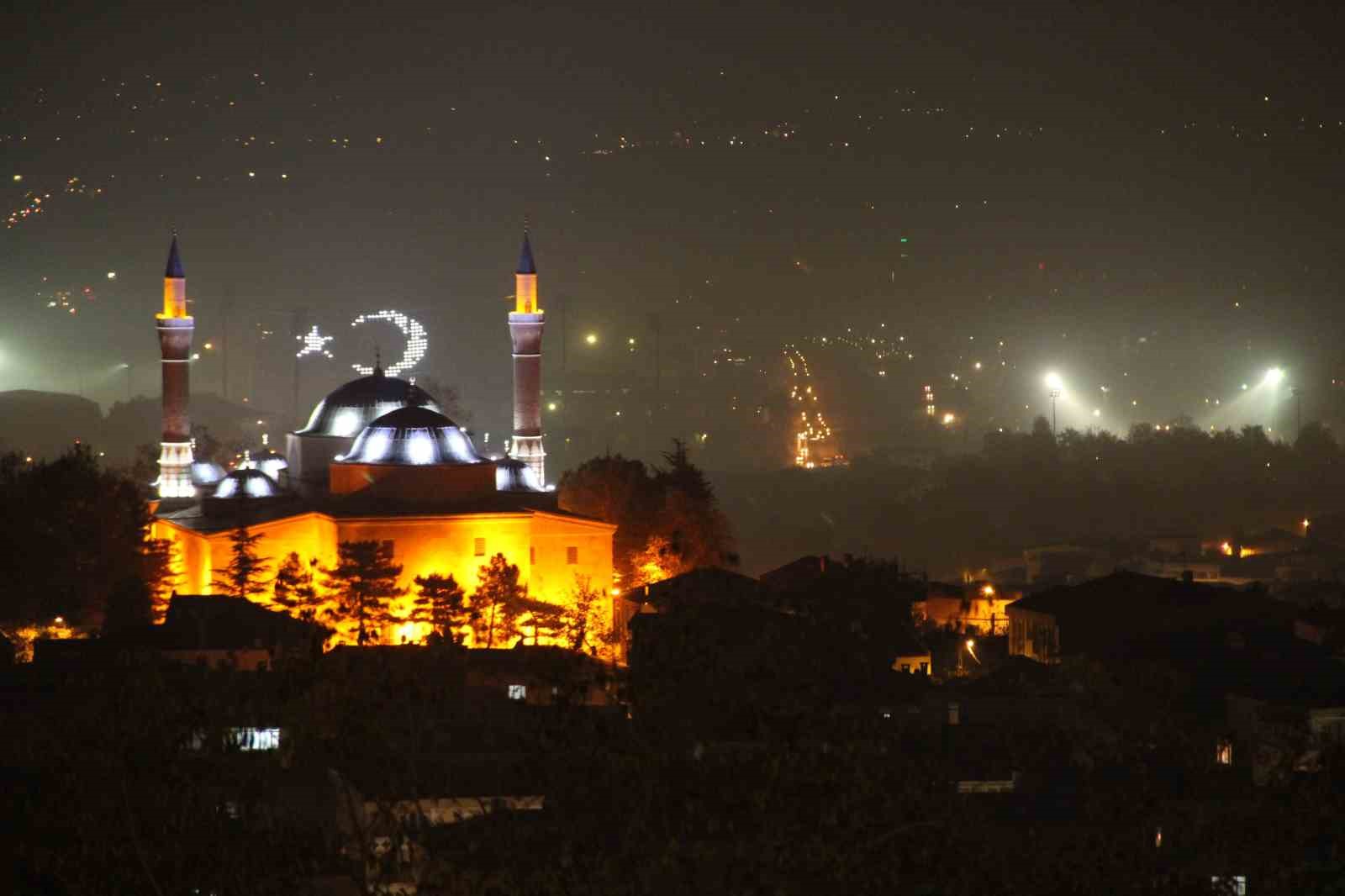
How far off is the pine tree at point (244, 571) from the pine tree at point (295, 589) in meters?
0.38

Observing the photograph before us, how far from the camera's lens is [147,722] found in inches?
800

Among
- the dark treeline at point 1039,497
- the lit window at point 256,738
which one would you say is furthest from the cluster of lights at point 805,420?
the lit window at point 256,738

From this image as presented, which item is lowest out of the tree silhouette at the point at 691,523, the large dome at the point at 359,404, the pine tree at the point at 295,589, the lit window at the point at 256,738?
the lit window at the point at 256,738

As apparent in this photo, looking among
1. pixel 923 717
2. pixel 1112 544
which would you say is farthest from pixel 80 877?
pixel 1112 544

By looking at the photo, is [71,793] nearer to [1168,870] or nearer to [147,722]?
[147,722]

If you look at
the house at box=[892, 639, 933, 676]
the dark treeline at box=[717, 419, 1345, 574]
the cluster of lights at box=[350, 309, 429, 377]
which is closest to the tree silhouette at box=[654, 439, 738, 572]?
the house at box=[892, 639, 933, 676]

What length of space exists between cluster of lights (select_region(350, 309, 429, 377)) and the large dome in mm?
25791

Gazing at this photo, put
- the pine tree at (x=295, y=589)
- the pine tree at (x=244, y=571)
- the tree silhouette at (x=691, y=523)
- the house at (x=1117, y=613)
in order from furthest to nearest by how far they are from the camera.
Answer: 1. the tree silhouette at (x=691, y=523)
2. the pine tree at (x=244, y=571)
3. the pine tree at (x=295, y=589)
4. the house at (x=1117, y=613)

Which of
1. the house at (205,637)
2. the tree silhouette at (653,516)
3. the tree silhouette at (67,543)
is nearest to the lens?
the house at (205,637)

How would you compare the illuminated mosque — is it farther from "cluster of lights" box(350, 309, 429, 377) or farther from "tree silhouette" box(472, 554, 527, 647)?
"cluster of lights" box(350, 309, 429, 377)

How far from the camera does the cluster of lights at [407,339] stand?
2982 inches

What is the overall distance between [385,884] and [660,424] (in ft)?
223

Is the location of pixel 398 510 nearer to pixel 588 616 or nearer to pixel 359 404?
pixel 588 616

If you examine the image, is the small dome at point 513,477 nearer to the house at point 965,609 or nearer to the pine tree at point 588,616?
the pine tree at point 588,616
